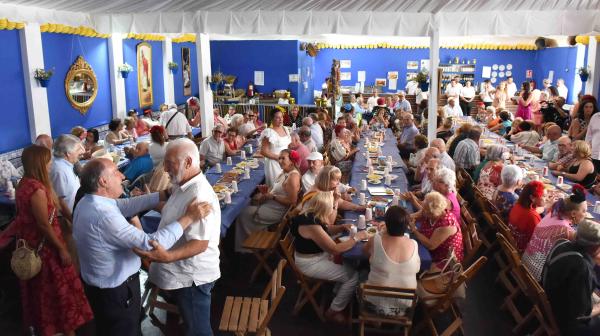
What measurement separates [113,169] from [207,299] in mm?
1060

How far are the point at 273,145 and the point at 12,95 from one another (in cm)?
462

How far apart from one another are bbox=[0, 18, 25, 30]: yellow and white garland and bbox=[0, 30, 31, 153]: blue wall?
5.3 inches

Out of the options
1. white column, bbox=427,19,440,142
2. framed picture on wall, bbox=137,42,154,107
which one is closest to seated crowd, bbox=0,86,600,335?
white column, bbox=427,19,440,142

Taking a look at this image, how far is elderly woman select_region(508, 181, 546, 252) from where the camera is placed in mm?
4939

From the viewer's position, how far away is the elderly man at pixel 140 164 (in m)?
6.90

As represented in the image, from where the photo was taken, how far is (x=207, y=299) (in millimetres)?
3441

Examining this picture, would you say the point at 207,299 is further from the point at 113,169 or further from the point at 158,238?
the point at 113,169

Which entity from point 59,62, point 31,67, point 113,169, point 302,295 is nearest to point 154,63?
point 59,62

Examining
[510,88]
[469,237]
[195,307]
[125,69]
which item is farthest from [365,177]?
[510,88]

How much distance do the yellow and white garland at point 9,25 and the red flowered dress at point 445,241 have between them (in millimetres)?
7084

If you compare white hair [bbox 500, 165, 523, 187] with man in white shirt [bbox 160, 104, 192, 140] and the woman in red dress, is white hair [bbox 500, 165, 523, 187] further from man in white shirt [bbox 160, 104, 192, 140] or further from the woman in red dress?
man in white shirt [bbox 160, 104, 192, 140]

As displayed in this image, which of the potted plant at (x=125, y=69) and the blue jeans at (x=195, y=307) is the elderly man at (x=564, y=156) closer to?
the blue jeans at (x=195, y=307)

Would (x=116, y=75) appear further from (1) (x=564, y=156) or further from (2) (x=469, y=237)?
(1) (x=564, y=156)

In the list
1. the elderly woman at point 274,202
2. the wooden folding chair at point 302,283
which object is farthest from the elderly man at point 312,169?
the wooden folding chair at point 302,283
